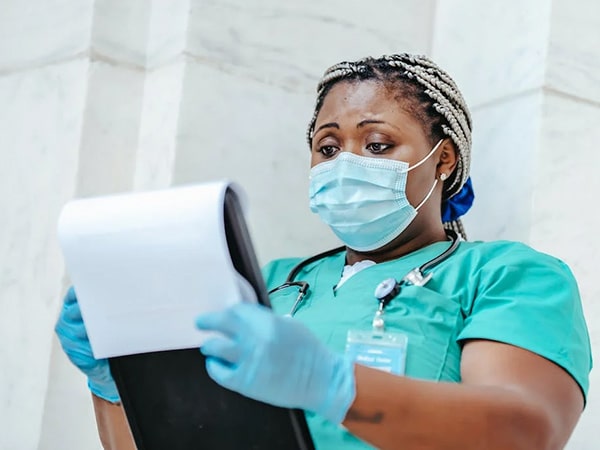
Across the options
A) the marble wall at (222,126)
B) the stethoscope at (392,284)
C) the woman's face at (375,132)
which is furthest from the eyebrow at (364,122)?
the marble wall at (222,126)

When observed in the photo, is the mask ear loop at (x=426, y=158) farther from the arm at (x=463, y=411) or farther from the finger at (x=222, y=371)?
the finger at (x=222, y=371)

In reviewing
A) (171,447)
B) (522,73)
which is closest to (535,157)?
(522,73)

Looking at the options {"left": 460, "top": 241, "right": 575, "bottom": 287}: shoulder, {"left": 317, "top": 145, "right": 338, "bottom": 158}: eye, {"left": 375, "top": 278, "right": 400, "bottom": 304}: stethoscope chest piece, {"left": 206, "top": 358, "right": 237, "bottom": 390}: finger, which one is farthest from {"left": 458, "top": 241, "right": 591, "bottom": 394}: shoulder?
{"left": 206, "top": 358, "right": 237, "bottom": 390}: finger

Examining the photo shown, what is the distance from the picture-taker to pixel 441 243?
1.80m

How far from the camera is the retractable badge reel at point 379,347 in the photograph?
4.99 ft

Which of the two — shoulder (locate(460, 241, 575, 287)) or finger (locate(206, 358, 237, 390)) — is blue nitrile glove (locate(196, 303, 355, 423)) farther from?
shoulder (locate(460, 241, 575, 287))

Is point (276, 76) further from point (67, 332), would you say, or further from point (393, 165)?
point (67, 332)

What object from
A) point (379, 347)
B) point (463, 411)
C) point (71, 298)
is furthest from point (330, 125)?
point (463, 411)

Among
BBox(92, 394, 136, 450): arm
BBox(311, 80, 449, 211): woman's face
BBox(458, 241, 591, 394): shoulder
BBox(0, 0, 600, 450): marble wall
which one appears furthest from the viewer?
BBox(0, 0, 600, 450): marble wall

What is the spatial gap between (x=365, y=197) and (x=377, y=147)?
0.09 meters

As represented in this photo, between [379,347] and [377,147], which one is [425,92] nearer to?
[377,147]

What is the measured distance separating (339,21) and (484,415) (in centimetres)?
135

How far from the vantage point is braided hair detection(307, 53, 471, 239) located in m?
1.82

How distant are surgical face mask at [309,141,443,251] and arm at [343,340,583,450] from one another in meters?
0.41
